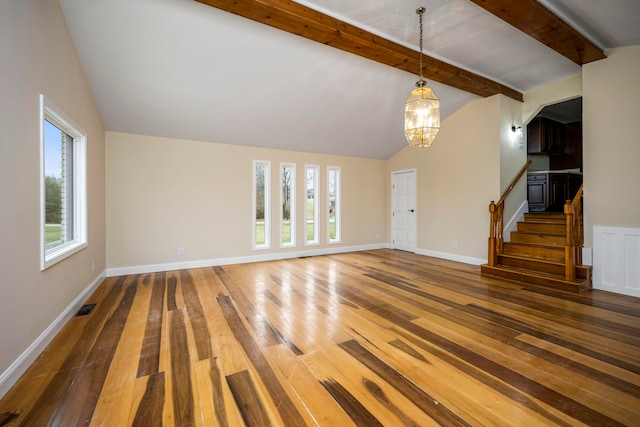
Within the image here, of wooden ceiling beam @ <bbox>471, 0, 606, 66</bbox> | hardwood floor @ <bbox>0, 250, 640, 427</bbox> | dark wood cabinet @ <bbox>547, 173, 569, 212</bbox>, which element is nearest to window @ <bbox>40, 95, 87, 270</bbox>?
hardwood floor @ <bbox>0, 250, 640, 427</bbox>

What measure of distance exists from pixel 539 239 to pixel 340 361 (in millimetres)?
4469

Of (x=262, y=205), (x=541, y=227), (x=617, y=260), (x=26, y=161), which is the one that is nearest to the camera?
(x=26, y=161)

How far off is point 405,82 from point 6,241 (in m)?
5.01

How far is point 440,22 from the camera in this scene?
10.3 feet

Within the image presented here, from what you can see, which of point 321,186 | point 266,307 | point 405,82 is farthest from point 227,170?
point 405,82

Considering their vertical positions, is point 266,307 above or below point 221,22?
below

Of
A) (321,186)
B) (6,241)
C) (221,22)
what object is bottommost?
(6,241)

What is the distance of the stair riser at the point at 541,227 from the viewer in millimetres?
4621

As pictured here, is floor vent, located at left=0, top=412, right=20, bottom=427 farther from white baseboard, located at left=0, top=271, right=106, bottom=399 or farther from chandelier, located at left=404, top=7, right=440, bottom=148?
chandelier, located at left=404, top=7, right=440, bottom=148

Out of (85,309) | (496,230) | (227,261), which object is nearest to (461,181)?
(496,230)

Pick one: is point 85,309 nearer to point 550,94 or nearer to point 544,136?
point 550,94

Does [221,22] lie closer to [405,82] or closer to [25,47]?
[25,47]

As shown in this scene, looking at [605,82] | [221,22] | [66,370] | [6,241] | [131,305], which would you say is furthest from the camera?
[605,82]

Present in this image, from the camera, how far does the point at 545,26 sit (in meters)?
3.02
